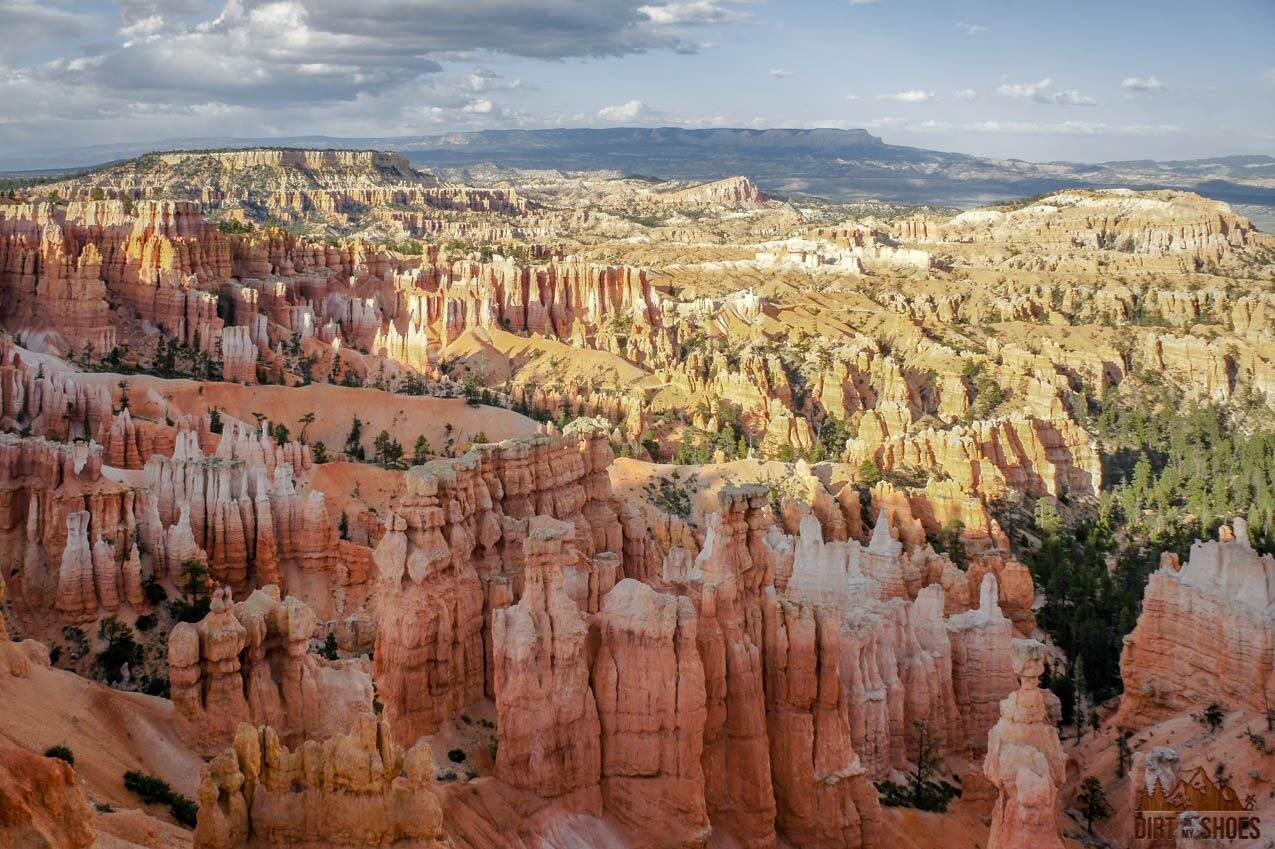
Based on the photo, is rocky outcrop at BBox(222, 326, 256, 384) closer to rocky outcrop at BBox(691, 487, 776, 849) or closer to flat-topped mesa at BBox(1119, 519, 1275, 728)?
rocky outcrop at BBox(691, 487, 776, 849)

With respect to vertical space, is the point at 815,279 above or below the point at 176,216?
below

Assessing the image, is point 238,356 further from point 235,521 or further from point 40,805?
point 40,805

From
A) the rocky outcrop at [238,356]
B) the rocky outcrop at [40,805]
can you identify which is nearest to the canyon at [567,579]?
the rocky outcrop at [40,805]

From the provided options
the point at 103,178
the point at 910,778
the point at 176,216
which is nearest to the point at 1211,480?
the point at 910,778

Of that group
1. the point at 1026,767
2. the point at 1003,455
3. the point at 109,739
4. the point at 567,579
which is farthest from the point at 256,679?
the point at 1003,455

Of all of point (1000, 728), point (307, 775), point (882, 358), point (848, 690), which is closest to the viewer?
point (307, 775)

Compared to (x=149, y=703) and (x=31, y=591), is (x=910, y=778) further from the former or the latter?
(x=31, y=591)

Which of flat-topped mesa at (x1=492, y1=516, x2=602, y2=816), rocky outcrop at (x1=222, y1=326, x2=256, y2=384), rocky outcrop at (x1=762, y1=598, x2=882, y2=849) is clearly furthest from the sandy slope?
rocky outcrop at (x1=222, y1=326, x2=256, y2=384)
